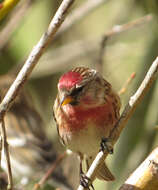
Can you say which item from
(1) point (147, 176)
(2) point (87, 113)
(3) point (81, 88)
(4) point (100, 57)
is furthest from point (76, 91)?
(4) point (100, 57)

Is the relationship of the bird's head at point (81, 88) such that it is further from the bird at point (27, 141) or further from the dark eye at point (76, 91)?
the bird at point (27, 141)

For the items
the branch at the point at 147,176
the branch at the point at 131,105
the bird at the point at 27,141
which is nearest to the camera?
the branch at the point at 131,105

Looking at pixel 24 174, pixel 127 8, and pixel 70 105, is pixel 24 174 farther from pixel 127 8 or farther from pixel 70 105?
pixel 70 105

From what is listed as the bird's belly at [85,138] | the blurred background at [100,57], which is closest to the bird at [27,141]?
the blurred background at [100,57]

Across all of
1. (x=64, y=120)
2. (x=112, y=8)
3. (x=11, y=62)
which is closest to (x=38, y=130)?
(x=11, y=62)

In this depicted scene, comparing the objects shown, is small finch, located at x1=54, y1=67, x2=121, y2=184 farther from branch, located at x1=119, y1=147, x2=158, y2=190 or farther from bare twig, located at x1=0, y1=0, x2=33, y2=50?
bare twig, located at x1=0, y1=0, x2=33, y2=50

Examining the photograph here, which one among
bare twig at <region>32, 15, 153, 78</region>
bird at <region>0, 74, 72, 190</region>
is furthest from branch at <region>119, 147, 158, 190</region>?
bare twig at <region>32, 15, 153, 78</region>
